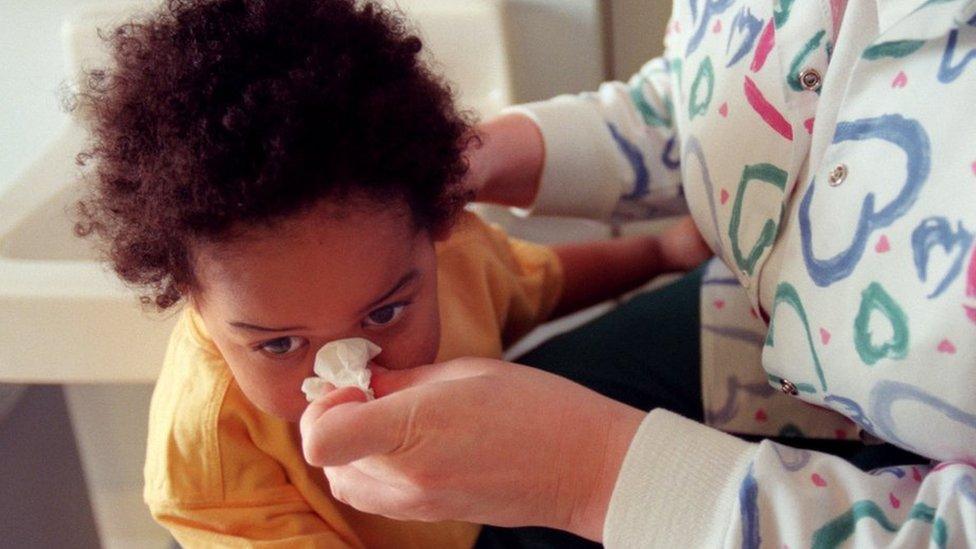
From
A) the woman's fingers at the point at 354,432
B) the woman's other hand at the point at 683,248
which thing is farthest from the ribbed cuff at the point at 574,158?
the woman's fingers at the point at 354,432

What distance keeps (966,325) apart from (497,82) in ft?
1.81

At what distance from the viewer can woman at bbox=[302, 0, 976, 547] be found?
41cm

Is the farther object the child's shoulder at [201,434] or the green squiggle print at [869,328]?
the child's shoulder at [201,434]

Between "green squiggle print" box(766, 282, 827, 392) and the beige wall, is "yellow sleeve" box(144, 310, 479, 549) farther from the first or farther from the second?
the beige wall

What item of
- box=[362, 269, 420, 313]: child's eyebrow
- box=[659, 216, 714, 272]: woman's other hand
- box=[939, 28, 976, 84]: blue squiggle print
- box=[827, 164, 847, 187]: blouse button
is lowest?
box=[659, 216, 714, 272]: woman's other hand

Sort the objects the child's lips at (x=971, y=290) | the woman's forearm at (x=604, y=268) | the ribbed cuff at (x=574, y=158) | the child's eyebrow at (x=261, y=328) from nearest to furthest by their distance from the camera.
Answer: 1. the child's lips at (x=971, y=290)
2. the child's eyebrow at (x=261, y=328)
3. the ribbed cuff at (x=574, y=158)
4. the woman's forearm at (x=604, y=268)

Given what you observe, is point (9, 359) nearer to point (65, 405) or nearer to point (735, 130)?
point (65, 405)

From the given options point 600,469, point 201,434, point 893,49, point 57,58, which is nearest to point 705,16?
point 893,49

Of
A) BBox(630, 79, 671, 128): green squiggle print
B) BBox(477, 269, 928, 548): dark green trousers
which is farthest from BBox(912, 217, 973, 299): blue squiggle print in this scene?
BBox(630, 79, 671, 128): green squiggle print

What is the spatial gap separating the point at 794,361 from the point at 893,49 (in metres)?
0.16

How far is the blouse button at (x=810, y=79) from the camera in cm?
49

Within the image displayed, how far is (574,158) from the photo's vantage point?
28.6 inches

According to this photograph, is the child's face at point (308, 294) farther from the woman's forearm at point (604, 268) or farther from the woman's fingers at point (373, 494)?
the woman's forearm at point (604, 268)

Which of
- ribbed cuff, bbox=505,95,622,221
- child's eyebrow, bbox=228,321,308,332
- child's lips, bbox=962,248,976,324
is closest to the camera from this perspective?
child's lips, bbox=962,248,976,324
